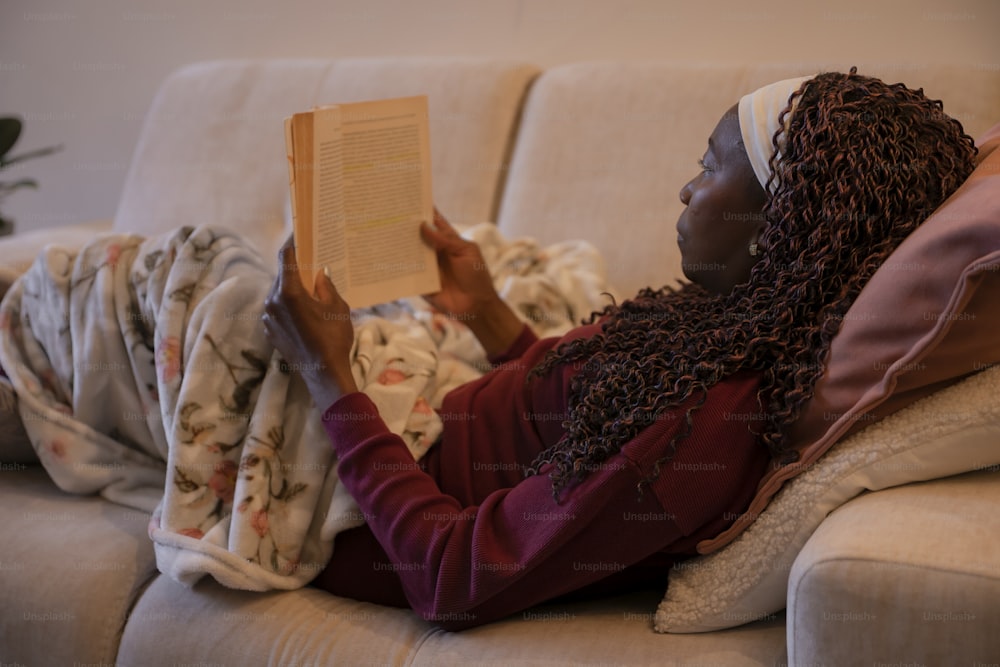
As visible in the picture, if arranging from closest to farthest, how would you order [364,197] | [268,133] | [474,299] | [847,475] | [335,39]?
[847,475]
[364,197]
[474,299]
[268,133]
[335,39]

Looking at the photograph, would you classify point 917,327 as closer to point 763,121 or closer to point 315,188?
point 763,121

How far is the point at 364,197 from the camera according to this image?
1328 millimetres

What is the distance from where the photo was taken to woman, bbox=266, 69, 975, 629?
36.7 inches

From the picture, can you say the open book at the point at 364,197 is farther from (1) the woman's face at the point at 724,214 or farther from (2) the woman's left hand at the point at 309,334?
(1) the woman's face at the point at 724,214

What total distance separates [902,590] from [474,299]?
841 millimetres

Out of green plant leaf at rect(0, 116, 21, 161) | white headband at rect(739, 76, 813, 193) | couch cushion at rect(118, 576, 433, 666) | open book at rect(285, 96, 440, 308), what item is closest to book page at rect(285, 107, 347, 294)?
open book at rect(285, 96, 440, 308)

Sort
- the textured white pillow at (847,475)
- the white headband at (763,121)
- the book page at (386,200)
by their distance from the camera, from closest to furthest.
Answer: the textured white pillow at (847,475) < the white headband at (763,121) < the book page at (386,200)

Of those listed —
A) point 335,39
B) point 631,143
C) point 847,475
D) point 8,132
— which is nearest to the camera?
point 847,475

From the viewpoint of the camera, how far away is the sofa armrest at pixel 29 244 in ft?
4.97

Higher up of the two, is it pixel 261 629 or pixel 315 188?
pixel 315 188

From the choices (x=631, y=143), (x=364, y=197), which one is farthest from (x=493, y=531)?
(x=631, y=143)

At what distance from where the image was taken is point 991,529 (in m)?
0.80

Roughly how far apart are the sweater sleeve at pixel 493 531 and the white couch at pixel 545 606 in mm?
55

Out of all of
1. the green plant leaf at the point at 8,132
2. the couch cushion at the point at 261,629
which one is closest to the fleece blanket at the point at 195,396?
the couch cushion at the point at 261,629
